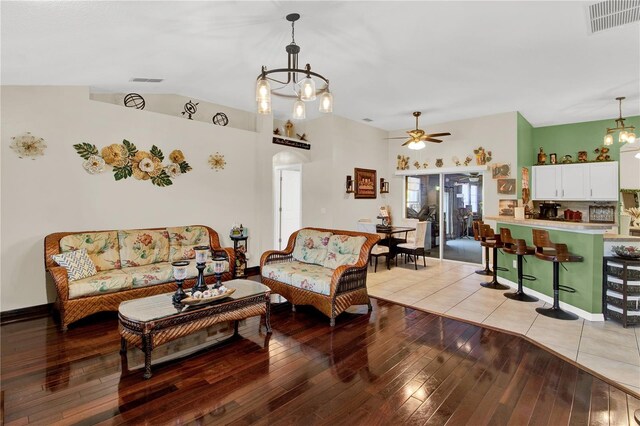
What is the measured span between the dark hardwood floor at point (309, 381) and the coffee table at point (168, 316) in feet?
0.85

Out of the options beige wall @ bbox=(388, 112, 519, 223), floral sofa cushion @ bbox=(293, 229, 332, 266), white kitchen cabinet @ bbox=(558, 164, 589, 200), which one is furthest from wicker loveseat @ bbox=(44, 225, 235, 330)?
white kitchen cabinet @ bbox=(558, 164, 589, 200)

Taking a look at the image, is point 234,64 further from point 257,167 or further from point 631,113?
point 631,113

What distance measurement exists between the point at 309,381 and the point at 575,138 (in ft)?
25.6

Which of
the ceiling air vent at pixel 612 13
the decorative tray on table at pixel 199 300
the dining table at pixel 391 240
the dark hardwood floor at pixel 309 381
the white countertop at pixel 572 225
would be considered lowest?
the dark hardwood floor at pixel 309 381

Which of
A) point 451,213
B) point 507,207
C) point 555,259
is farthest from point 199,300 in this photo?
point 451,213

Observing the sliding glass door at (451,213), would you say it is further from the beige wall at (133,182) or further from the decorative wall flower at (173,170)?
the decorative wall flower at (173,170)

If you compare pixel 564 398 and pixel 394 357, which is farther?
pixel 394 357

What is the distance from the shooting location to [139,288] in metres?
3.92

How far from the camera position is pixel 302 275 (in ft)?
13.0

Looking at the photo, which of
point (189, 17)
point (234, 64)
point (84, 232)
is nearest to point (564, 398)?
point (189, 17)

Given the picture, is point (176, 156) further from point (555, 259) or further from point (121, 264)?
point (555, 259)

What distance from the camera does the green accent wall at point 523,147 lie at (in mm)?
6391

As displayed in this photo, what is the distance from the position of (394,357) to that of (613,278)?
9.24ft

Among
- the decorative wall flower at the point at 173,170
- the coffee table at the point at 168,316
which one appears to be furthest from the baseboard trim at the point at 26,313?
the decorative wall flower at the point at 173,170
